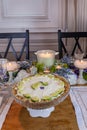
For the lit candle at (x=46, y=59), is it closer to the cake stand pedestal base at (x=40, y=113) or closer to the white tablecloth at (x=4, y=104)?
the white tablecloth at (x=4, y=104)

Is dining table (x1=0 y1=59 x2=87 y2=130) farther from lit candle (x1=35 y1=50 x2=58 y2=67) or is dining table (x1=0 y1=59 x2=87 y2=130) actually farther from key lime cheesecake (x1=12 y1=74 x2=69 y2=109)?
lit candle (x1=35 y1=50 x2=58 y2=67)

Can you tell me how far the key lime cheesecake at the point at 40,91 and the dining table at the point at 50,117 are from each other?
0.36ft

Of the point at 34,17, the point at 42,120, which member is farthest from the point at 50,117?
the point at 34,17

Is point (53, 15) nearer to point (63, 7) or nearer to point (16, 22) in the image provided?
point (63, 7)

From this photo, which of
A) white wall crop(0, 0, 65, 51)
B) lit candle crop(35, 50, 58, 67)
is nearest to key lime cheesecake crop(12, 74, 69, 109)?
lit candle crop(35, 50, 58, 67)

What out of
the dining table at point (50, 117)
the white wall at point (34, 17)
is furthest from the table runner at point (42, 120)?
the white wall at point (34, 17)

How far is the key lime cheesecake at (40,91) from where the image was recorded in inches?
31.1

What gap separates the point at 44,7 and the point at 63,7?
0.19m

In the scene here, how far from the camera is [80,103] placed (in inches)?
39.6

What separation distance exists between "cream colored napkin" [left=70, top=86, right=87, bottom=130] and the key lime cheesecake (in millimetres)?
141

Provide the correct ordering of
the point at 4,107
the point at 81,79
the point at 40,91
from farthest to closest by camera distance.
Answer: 1. the point at 81,79
2. the point at 4,107
3. the point at 40,91

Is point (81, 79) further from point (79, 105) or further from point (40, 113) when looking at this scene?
point (40, 113)

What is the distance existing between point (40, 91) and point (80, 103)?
25 centimetres

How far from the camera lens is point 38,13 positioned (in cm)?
207
